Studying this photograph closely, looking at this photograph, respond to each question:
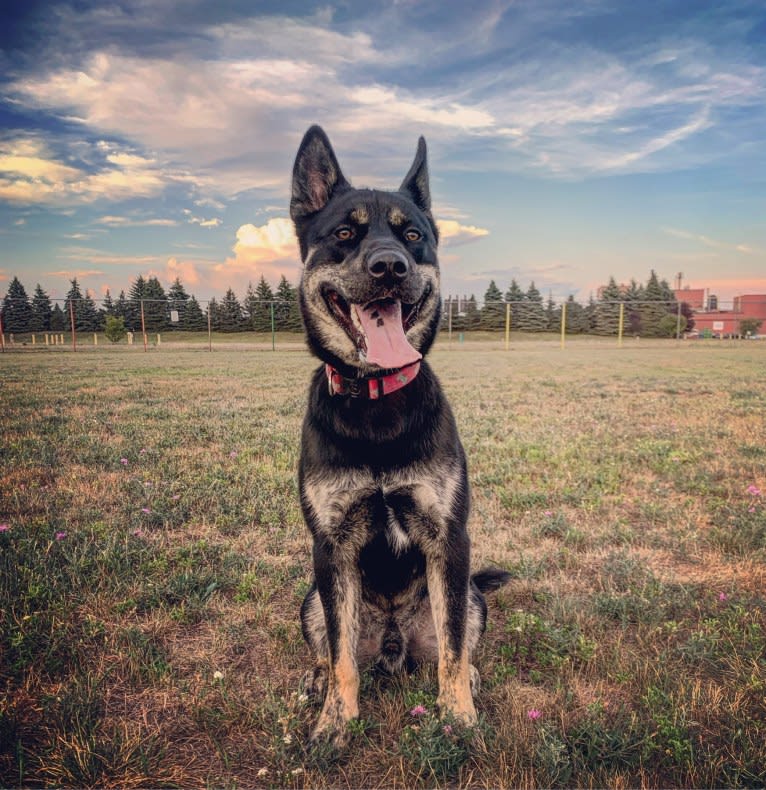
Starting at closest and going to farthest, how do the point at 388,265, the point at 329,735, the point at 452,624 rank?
1. the point at 329,735
2. the point at 452,624
3. the point at 388,265

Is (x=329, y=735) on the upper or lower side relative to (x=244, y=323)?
lower

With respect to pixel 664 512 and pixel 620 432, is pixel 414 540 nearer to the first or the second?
pixel 664 512

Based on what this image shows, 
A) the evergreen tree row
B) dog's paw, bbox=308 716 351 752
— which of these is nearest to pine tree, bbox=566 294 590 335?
the evergreen tree row

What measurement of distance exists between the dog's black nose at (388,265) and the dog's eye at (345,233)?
413mm

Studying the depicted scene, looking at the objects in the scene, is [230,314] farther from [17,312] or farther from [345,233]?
[345,233]

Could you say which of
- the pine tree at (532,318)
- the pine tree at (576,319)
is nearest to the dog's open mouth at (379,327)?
the pine tree at (532,318)

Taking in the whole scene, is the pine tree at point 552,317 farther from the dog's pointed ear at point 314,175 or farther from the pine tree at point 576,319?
the dog's pointed ear at point 314,175

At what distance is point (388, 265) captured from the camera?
2.53 m

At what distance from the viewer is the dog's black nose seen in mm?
2520

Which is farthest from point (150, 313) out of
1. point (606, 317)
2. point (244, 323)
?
point (606, 317)

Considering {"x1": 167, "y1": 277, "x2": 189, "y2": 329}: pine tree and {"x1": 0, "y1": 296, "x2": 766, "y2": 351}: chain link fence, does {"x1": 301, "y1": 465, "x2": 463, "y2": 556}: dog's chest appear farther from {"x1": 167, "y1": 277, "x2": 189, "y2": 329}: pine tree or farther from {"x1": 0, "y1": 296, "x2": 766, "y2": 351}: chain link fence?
{"x1": 167, "y1": 277, "x2": 189, "y2": 329}: pine tree

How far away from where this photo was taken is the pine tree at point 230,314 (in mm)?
41531

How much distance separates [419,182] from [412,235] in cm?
62

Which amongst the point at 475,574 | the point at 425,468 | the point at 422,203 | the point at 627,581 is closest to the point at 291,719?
the point at 425,468
